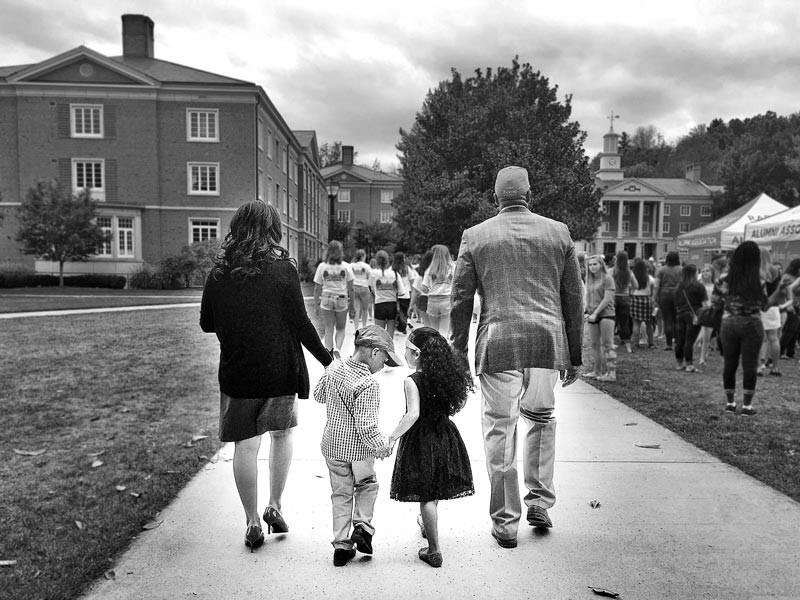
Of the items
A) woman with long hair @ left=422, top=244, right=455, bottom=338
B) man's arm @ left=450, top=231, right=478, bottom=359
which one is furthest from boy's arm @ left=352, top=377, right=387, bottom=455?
woman with long hair @ left=422, top=244, right=455, bottom=338

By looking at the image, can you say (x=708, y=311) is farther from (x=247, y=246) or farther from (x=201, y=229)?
(x=201, y=229)

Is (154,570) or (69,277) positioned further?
(69,277)

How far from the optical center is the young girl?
3213mm

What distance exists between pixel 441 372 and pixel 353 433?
1.75ft

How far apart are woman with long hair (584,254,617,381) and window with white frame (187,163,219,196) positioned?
3128 cm

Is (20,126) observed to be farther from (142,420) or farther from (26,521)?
(26,521)

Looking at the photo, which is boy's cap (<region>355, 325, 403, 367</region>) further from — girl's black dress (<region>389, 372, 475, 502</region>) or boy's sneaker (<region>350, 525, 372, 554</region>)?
boy's sneaker (<region>350, 525, 372, 554</region>)

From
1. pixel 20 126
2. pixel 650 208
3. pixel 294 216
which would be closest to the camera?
pixel 20 126

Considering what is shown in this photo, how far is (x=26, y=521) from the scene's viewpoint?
12.5ft

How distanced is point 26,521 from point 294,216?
48670 millimetres

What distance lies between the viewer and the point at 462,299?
371 cm

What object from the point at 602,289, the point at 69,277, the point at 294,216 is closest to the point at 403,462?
the point at 602,289

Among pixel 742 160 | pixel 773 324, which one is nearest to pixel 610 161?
pixel 742 160

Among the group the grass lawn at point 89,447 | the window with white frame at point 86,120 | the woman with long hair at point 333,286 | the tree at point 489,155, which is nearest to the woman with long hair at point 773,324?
the woman with long hair at point 333,286
